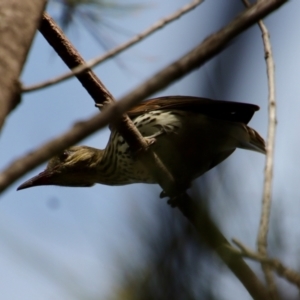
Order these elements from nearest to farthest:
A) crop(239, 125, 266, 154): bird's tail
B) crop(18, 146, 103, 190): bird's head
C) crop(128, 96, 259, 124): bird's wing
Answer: crop(239, 125, 266, 154): bird's tail
crop(128, 96, 259, 124): bird's wing
crop(18, 146, 103, 190): bird's head

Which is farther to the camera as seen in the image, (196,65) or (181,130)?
(181,130)

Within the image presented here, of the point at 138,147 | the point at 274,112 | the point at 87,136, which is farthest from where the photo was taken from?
the point at 138,147

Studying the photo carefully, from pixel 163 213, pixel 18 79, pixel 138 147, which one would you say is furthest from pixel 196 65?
pixel 138 147

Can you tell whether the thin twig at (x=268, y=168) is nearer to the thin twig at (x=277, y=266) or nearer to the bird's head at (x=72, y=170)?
the thin twig at (x=277, y=266)

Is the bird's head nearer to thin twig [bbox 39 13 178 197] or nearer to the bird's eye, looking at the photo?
the bird's eye

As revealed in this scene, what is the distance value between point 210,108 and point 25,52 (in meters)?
3.19

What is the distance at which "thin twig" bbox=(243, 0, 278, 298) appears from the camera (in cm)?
164

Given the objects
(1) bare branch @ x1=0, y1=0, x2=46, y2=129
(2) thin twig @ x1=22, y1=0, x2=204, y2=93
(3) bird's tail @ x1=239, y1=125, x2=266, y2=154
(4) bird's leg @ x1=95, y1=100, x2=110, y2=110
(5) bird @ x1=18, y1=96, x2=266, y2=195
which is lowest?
(3) bird's tail @ x1=239, y1=125, x2=266, y2=154

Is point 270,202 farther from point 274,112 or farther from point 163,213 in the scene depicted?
point 274,112

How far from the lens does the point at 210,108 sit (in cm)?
469

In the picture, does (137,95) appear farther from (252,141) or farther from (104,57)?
(252,141)

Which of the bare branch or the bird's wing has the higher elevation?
the bare branch

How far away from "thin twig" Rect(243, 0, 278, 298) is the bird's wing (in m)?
1.38

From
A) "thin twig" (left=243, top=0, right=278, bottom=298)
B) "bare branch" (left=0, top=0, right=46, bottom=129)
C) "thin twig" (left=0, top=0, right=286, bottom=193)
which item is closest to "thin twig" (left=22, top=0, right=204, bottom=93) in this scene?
"bare branch" (left=0, top=0, right=46, bottom=129)
